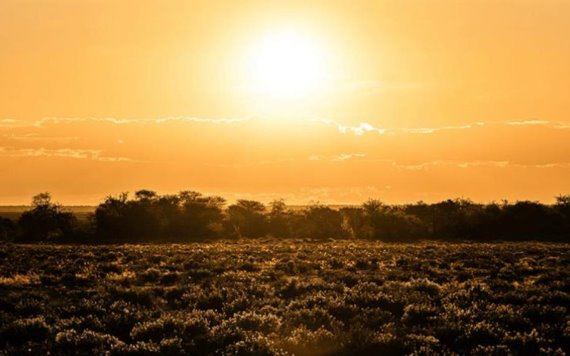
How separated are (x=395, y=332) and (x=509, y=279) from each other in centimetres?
1398

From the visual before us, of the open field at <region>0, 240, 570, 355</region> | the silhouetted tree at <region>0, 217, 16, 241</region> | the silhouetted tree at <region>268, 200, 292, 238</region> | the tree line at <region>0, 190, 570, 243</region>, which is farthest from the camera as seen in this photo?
the silhouetted tree at <region>268, 200, 292, 238</region>

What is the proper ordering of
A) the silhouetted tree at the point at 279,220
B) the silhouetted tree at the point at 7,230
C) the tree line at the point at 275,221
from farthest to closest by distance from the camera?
the silhouetted tree at the point at 279,220 < the tree line at the point at 275,221 < the silhouetted tree at the point at 7,230

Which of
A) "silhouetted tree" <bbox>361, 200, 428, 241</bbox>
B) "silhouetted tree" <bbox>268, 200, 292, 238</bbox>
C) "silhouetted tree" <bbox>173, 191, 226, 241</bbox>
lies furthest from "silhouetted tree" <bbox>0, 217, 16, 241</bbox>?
"silhouetted tree" <bbox>361, 200, 428, 241</bbox>

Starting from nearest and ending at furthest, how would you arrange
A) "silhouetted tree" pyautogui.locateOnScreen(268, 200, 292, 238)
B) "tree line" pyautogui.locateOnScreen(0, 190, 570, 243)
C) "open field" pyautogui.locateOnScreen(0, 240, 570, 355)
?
"open field" pyautogui.locateOnScreen(0, 240, 570, 355) < "tree line" pyautogui.locateOnScreen(0, 190, 570, 243) < "silhouetted tree" pyautogui.locateOnScreen(268, 200, 292, 238)

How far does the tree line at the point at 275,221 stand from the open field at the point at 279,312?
5321cm

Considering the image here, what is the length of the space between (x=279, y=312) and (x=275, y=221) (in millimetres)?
72320

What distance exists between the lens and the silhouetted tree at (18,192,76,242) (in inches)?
3180

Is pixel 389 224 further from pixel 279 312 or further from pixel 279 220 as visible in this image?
pixel 279 312

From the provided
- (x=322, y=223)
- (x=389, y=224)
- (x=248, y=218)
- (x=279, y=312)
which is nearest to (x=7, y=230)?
(x=248, y=218)

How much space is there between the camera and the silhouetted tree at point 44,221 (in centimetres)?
8077

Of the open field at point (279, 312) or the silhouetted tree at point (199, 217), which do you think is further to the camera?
the silhouetted tree at point (199, 217)

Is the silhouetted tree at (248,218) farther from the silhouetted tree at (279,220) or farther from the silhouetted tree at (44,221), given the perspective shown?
the silhouetted tree at (44,221)

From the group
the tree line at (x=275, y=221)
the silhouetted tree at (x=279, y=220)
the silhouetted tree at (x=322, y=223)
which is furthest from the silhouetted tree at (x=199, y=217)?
the silhouetted tree at (x=322, y=223)

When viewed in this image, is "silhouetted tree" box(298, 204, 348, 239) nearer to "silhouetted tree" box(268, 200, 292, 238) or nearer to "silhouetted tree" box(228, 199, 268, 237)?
"silhouetted tree" box(268, 200, 292, 238)
